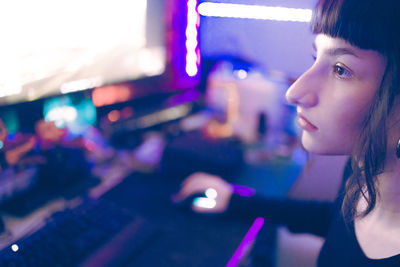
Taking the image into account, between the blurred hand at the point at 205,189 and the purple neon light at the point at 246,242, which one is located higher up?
the blurred hand at the point at 205,189

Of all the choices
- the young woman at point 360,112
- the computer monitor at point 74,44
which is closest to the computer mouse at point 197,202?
the young woman at point 360,112

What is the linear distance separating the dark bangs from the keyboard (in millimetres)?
531

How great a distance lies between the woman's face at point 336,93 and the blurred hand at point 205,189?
296 millimetres

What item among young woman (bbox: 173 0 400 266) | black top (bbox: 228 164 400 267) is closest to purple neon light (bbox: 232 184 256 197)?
black top (bbox: 228 164 400 267)

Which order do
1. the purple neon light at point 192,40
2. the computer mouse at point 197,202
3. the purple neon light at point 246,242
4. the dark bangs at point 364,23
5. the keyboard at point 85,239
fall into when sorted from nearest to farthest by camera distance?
1. the dark bangs at point 364,23
2. the keyboard at point 85,239
3. the purple neon light at point 246,242
4. the computer mouse at point 197,202
5. the purple neon light at point 192,40

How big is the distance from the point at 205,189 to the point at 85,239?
13.3 inches

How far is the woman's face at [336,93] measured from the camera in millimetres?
574

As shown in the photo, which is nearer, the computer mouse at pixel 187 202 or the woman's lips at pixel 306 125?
the woman's lips at pixel 306 125

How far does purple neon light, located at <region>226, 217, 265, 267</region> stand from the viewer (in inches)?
29.0

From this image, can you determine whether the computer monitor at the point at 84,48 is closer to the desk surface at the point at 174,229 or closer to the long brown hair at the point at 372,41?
the desk surface at the point at 174,229

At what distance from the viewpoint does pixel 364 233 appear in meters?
0.70

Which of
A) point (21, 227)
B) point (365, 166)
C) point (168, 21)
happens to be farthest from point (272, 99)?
point (21, 227)

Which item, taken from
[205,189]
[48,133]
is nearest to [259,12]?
[205,189]

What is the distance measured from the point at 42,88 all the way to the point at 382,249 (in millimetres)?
794
